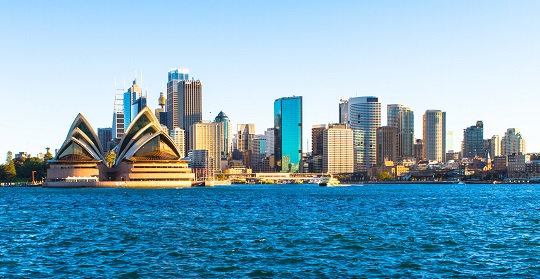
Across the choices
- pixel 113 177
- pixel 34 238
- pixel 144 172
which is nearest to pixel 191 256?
pixel 34 238

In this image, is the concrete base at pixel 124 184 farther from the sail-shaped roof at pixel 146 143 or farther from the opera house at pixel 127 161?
the sail-shaped roof at pixel 146 143

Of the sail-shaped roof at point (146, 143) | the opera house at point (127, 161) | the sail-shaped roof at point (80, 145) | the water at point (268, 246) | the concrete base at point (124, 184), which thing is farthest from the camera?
the sail-shaped roof at point (80, 145)

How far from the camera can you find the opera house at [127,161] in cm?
16125

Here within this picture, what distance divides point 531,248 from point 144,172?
429ft

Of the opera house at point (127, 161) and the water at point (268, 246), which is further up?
the opera house at point (127, 161)

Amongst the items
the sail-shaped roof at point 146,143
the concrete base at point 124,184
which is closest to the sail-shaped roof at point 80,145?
the sail-shaped roof at point 146,143

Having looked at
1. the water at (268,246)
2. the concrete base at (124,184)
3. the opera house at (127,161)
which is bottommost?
the concrete base at (124,184)

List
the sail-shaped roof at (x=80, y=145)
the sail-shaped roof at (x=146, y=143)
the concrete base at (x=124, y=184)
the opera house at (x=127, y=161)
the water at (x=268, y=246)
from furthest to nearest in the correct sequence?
the sail-shaped roof at (x=80, y=145), the sail-shaped roof at (x=146, y=143), the opera house at (x=127, y=161), the concrete base at (x=124, y=184), the water at (x=268, y=246)

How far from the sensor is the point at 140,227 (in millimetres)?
47125

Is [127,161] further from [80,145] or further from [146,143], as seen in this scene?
[80,145]

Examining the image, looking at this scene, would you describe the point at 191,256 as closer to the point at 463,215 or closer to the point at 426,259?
the point at 426,259

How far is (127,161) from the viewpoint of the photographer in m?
164

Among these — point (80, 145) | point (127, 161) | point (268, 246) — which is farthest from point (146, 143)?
point (268, 246)

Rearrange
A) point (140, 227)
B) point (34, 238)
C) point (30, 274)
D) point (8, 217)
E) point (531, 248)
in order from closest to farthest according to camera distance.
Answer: point (30, 274), point (531, 248), point (34, 238), point (140, 227), point (8, 217)
